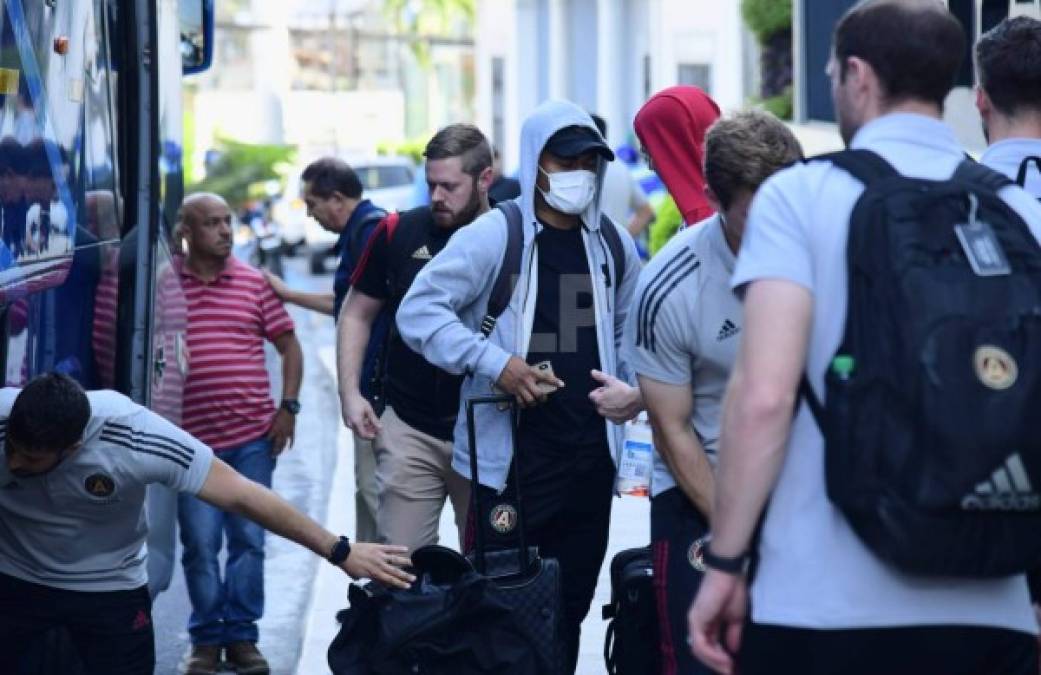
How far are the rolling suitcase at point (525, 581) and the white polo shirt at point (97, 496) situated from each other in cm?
74

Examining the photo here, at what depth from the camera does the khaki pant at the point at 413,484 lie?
668 centimetres

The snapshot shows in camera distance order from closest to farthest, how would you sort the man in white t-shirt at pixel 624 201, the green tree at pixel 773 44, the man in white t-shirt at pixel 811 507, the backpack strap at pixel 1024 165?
the man in white t-shirt at pixel 811 507
the backpack strap at pixel 1024 165
the man in white t-shirt at pixel 624 201
the green tree at pixel 773 44

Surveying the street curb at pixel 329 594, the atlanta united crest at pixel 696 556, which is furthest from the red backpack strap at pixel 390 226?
the atlanta united crest at pixel 696 556

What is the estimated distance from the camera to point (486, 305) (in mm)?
5930

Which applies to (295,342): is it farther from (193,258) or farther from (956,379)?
(956,379)

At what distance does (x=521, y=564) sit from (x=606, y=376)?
506 mm

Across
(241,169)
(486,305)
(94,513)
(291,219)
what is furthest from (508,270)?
(241,169)

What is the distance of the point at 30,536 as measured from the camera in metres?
6.09

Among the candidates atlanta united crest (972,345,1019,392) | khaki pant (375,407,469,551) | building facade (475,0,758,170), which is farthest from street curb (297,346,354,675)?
building facade (475,0,758,170)

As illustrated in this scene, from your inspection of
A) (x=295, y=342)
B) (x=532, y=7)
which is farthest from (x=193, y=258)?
(x=532, y=7)

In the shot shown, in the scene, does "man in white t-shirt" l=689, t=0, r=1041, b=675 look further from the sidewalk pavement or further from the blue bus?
the sidewalk pavement

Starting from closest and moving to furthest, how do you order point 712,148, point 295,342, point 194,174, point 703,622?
point 703,622 < point 712,148 < point 295,342 < point 194,174

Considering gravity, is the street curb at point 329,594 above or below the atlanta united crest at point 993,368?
below

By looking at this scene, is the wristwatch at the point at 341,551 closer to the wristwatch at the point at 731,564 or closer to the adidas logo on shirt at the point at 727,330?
the adidas logo on shirt at the point at 727,330
